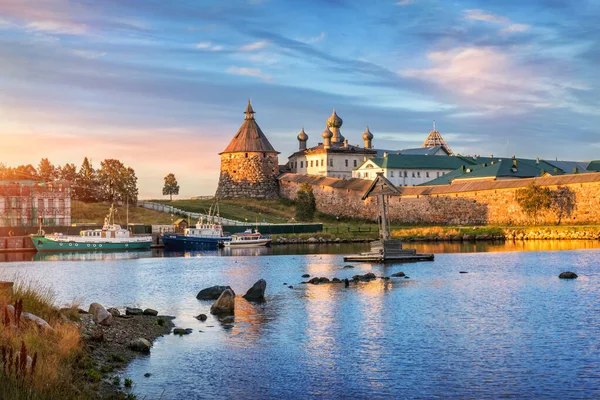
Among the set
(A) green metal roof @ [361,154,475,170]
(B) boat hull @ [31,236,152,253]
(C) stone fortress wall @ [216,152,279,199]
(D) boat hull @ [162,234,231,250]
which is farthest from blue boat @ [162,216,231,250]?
(A) green metal roof @ [361,154,475,170]

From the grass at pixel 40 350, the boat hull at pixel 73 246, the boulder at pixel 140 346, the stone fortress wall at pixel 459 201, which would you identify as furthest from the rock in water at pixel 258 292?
the stone fortress wall at pixel 459 201

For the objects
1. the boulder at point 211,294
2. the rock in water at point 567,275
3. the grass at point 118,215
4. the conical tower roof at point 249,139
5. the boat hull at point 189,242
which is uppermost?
the conical tower roof at point 249,139

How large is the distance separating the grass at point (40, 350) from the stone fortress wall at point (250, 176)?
84.0 metres

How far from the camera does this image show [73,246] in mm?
71562

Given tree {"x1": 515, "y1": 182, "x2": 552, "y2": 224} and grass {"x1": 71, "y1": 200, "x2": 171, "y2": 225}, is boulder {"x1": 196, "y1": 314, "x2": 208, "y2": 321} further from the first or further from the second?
grass {"x1": 71, "y1": 200, "x2": 171, "y2": 225}

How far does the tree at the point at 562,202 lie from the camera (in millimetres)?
73688

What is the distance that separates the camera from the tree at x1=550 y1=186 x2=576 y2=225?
73688 millimetres

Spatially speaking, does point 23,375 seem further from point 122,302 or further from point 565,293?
point 565,293

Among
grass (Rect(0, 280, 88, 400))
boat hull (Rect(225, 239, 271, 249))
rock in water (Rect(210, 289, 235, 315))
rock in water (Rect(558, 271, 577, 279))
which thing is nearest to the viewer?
grass (Rect(0, 280, 88, 400))

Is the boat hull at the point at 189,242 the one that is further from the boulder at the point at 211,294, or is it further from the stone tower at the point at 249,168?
the boulder at the point at 211,294

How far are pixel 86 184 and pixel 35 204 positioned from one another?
18378mm

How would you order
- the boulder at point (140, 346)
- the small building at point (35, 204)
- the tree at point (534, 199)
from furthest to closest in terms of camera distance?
1. the small building at point (35, 204)
2. the tree at point (534, 199)
3. the boulder at point (140, 346)

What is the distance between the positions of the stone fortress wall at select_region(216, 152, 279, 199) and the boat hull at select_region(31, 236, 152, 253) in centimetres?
3316

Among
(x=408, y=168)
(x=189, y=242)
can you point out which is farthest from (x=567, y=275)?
(x=408, y=168)
